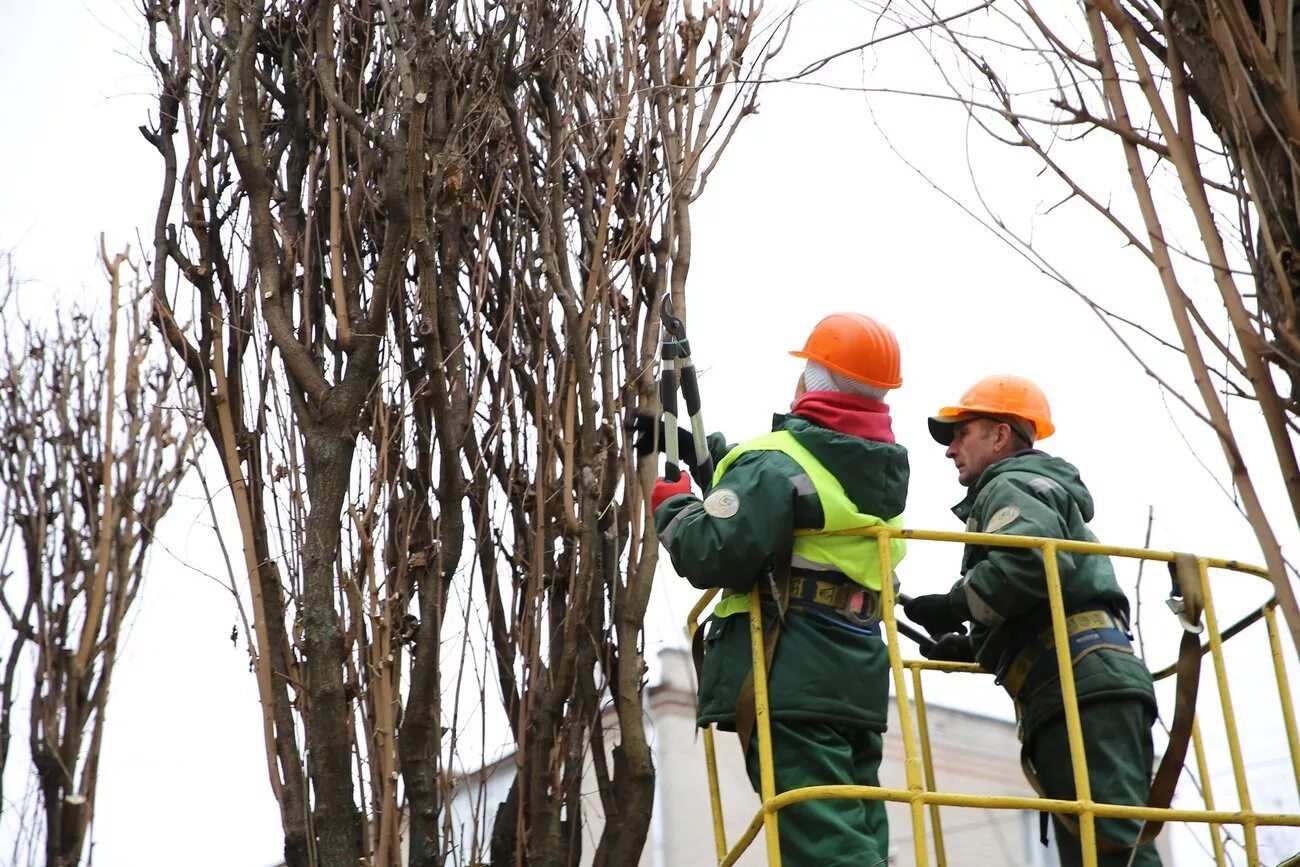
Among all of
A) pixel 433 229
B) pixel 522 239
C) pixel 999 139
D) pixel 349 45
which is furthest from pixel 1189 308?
pixel 349 45

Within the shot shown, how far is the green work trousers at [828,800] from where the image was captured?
3785 millimetres

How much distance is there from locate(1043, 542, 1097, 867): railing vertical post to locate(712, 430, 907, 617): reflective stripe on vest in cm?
40

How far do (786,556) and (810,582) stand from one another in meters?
0.09

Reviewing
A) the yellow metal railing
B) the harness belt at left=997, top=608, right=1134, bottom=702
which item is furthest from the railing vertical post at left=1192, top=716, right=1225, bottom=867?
the harness belt at left=997, top=608, right=1134, bottom=702

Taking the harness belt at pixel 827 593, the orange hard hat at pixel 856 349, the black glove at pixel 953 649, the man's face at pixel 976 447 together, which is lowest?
the black glove at pixel 953 649

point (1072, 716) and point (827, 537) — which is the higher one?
point (827, 537)

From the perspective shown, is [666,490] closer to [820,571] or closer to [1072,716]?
[820,571]

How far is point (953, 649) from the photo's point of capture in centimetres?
483

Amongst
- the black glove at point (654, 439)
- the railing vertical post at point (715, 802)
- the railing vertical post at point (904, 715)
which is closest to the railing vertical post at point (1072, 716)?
the railing vertical post at point (904, 715)

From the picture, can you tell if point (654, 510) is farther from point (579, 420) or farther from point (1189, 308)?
point (1189, 308)

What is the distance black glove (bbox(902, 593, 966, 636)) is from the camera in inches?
194

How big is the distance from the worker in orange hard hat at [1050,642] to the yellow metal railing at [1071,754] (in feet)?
0.37

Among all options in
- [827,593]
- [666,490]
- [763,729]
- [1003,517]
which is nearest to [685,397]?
[666,490]

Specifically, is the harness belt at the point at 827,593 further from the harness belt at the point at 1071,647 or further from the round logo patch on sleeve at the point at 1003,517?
the harness belt at the point at 1071,647
